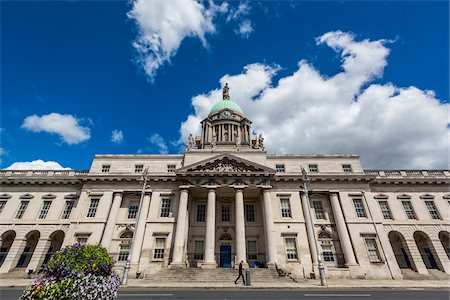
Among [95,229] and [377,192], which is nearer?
[95,229]

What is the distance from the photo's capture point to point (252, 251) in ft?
90.8

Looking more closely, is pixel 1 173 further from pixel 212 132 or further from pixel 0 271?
pixel 212 132

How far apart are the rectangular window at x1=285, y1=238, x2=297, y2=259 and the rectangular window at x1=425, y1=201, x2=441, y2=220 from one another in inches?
732

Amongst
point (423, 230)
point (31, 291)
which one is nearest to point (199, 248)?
point (31, 291)

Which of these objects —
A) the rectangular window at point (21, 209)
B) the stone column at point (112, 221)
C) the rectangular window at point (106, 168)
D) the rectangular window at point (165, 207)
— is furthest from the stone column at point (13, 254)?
the rectangular window at point (165, 207)

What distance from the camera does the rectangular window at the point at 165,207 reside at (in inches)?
1123

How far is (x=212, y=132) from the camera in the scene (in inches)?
1699

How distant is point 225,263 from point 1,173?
33.6 metres

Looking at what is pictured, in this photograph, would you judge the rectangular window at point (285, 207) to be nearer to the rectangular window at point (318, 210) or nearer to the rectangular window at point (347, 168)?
the rectangular window at point (318, 210)

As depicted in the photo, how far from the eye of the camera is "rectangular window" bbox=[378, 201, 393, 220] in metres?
28.9

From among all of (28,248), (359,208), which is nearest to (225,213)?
(359,208)

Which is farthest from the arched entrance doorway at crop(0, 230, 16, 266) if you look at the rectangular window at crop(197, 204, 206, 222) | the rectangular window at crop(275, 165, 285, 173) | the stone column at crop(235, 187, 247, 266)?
the rectangular window at crop(275, 165, 285, 173)

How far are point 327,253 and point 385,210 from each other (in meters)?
10.2

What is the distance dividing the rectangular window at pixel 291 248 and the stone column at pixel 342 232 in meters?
5.42
